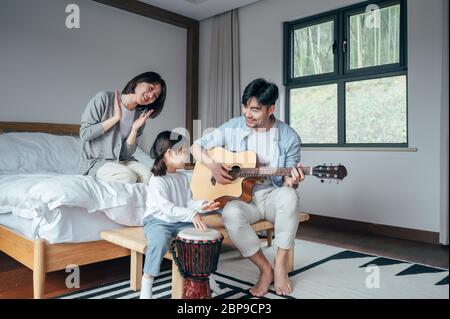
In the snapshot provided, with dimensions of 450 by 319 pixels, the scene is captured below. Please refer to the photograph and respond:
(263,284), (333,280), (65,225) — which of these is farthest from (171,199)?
(333,280)

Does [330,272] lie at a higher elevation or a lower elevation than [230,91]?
lower

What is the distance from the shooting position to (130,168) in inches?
90.6

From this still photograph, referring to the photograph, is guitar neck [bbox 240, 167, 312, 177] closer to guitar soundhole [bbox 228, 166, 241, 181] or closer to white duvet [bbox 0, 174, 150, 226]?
guitar soundhole [bbox 228, 166, 241, 181]

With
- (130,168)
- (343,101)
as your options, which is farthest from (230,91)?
(130,168)

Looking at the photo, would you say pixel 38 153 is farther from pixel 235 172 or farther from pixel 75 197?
pixel 235 172

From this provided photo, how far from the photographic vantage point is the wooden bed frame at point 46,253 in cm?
171

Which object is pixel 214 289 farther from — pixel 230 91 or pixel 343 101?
pixel 230 91

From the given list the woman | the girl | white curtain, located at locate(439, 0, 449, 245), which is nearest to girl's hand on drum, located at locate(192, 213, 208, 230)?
the girl

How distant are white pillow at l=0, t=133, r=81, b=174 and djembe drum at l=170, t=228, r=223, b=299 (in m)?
1.75

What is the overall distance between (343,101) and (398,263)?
5.59ft

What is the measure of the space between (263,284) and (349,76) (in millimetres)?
2384

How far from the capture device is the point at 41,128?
3377 mm

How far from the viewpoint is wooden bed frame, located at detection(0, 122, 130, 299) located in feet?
5.62

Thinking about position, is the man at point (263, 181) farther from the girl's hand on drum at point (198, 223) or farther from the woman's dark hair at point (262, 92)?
the girl's hand on drum at point (198, 223)
